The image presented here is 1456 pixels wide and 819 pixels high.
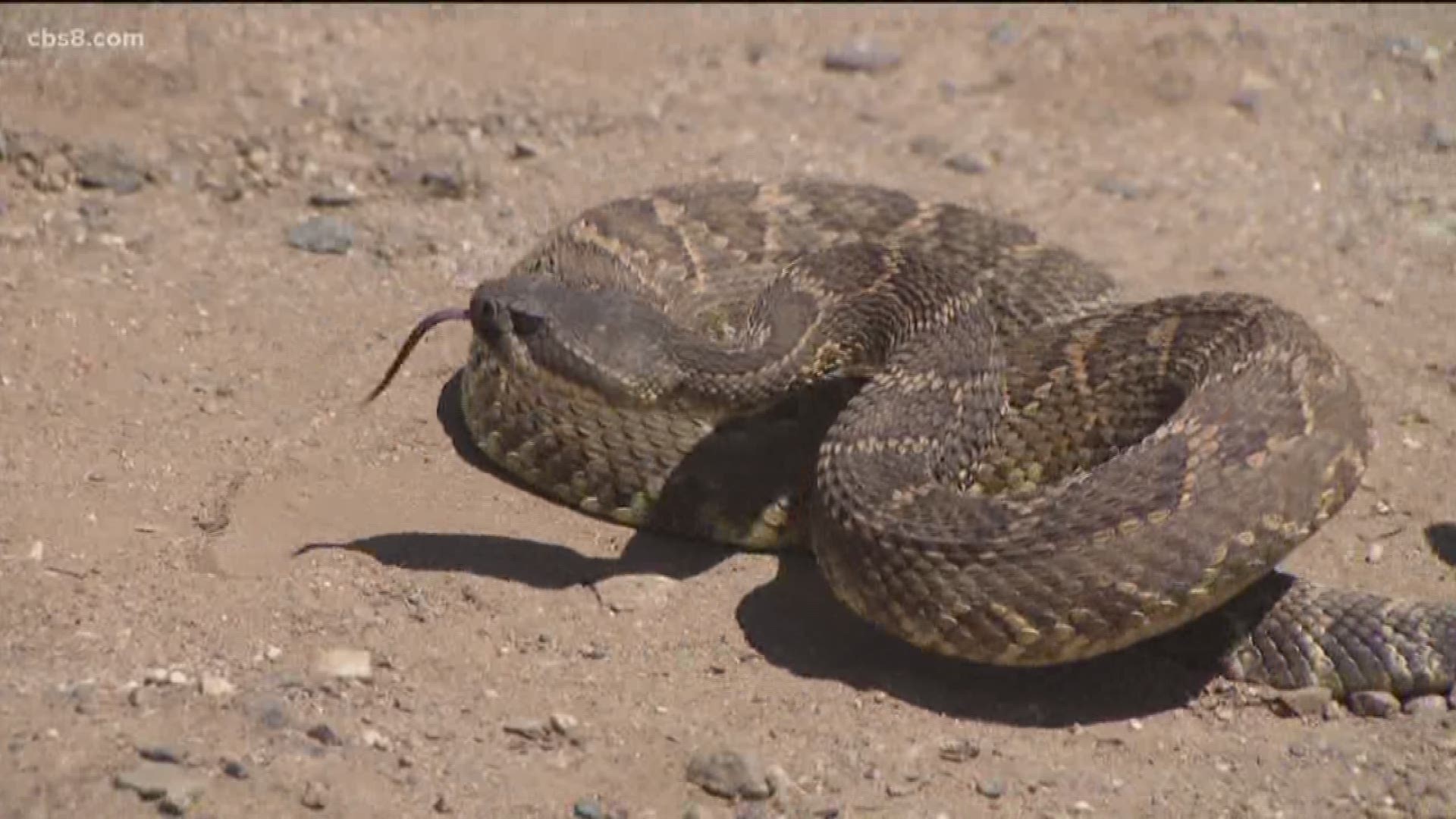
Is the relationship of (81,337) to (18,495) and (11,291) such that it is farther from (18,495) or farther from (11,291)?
(18,495)

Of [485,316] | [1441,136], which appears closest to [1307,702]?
[485,316]

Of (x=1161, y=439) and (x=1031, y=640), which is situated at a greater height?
(x=1161, y=439)

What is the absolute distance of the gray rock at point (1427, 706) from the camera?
7430 millimetres

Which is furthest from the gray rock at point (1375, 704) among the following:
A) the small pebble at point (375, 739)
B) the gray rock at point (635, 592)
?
the small pebble at point (375, 739)

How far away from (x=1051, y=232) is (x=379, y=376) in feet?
13.2

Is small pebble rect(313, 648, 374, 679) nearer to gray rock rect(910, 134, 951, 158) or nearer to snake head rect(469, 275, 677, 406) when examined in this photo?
snake head rect(469, 275, 677, 406)

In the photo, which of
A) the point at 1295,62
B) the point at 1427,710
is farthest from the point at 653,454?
the point at 1295,62

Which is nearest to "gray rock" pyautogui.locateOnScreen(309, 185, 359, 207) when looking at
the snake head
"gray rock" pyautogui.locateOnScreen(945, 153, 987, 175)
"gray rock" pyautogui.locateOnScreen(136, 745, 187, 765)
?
the snake head

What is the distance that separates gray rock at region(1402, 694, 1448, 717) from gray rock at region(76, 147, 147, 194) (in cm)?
704

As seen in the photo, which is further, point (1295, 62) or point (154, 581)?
point (1295, 62)

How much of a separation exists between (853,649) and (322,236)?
4.29 m

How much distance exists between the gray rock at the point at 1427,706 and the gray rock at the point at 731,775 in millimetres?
2480

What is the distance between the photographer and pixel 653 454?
856cm

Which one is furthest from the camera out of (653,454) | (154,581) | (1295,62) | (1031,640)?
(1295,62)
